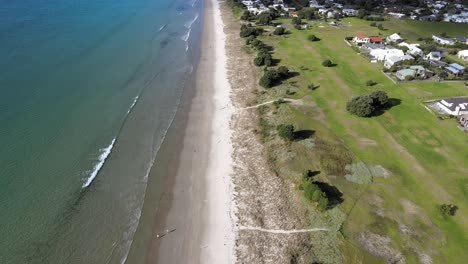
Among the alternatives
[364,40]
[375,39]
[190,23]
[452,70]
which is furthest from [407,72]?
[190,23]

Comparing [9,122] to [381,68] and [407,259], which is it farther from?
[381,68]

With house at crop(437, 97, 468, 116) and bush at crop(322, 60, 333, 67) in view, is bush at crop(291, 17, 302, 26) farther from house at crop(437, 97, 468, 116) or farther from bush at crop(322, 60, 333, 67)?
house at crop(437, 97, 468, 116)

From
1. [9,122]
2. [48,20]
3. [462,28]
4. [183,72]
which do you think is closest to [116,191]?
[9,122]

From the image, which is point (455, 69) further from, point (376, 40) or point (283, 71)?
point (283, 71)

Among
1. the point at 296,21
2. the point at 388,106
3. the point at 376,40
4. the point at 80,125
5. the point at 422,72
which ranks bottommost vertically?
the point at 376,40

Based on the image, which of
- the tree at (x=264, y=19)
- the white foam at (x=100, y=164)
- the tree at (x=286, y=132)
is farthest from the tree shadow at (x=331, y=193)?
the tree at (x=264, y=19)

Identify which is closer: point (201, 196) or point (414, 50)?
point (201, 196)

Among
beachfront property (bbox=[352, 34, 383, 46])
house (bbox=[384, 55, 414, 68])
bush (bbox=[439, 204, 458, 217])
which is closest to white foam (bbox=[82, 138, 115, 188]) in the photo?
bush (bbox=[439, 204, 458, 217])
